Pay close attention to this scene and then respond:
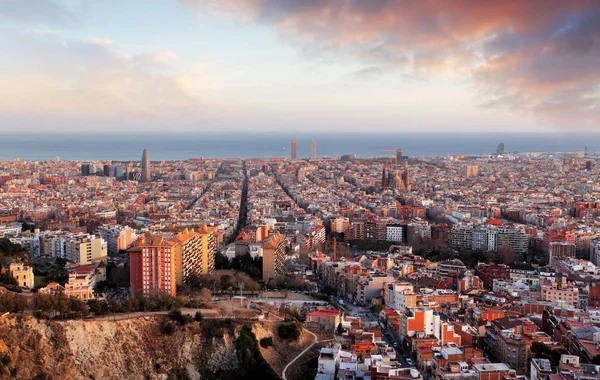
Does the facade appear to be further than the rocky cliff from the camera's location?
Yes

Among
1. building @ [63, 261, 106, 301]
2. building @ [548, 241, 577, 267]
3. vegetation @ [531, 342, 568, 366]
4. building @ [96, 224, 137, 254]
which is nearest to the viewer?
vegetation @ [531, 342, 568, 366]

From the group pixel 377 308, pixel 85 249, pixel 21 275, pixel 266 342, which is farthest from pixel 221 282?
pixel 85 249

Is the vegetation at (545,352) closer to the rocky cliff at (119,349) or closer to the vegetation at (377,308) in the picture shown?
the vegetation at (377,308)

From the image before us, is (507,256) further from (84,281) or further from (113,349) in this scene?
(113,349)

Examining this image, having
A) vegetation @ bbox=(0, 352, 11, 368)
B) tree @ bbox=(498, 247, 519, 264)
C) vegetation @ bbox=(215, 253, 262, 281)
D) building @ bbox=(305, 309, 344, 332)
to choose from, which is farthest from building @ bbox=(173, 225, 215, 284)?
tree @ bbox=(498, 247, 519, 264)

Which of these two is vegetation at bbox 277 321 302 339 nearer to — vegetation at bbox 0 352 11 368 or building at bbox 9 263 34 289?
vegetation at bbox 0 352 11 368

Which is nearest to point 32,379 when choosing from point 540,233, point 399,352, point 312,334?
point 312,334

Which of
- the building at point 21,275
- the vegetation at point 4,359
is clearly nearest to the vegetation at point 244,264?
the building at point 21,275
